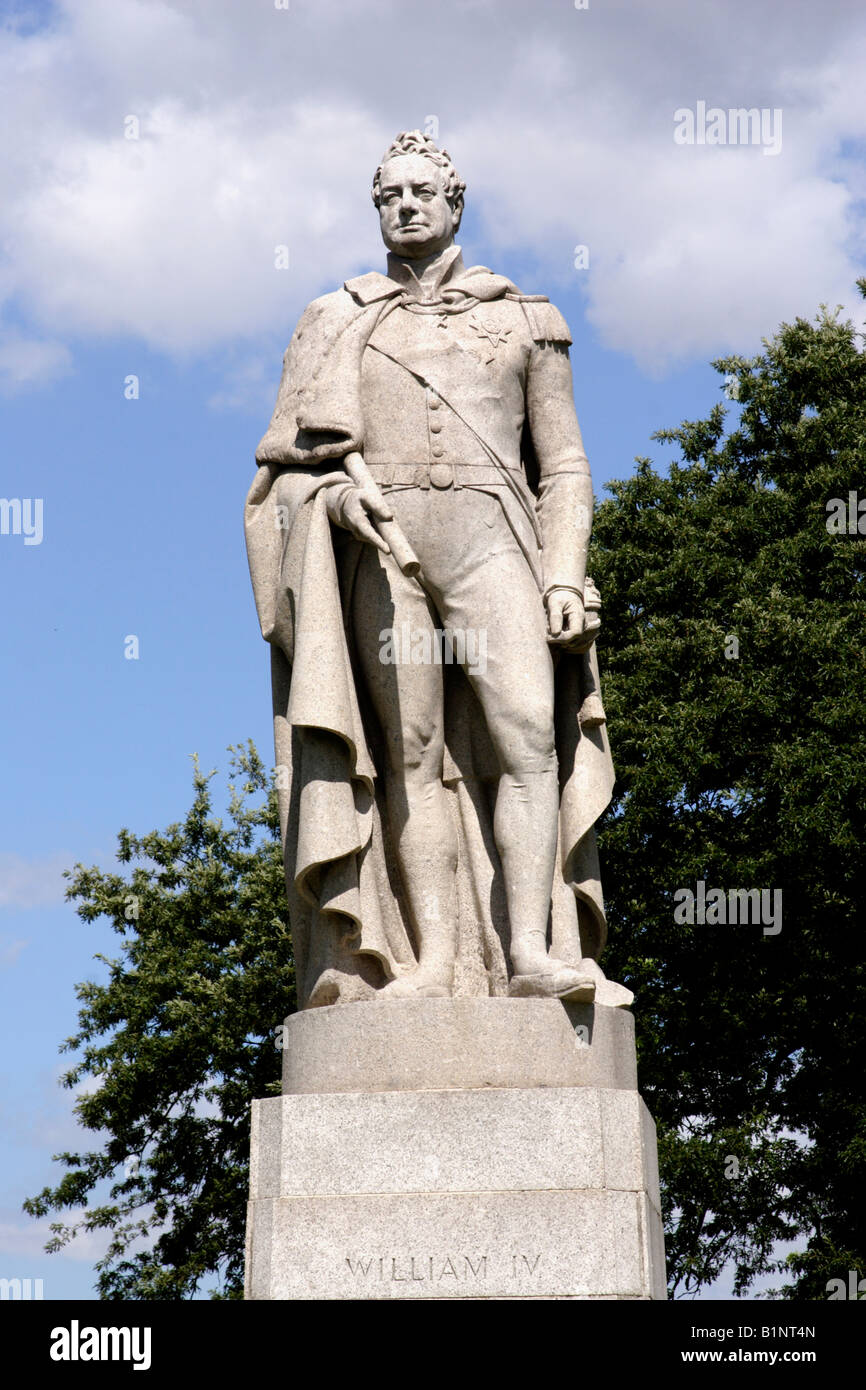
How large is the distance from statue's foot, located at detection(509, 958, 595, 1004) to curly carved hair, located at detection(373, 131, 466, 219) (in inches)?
166

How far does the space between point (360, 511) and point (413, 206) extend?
1885mm

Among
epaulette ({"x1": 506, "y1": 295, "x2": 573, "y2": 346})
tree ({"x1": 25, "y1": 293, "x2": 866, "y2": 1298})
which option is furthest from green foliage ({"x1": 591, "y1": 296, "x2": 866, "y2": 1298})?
epaulette ({"x1": 506, "y1": 295, "x2": 573, "y2": 346})

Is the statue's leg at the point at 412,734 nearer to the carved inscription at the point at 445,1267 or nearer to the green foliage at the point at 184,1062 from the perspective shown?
the carved inscription at the point at 445,1267

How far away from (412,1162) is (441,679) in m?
2.43

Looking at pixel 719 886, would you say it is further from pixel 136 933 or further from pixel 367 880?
pixel 367 880

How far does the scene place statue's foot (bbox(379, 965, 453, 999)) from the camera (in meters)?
8.77

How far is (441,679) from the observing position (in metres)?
9.30

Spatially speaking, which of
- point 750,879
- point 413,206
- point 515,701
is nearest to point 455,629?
point 515,701

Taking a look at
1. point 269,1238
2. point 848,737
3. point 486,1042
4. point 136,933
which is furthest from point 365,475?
point 136,933

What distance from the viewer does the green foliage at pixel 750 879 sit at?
2184 cm

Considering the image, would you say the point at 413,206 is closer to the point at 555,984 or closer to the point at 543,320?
the point at 543,320

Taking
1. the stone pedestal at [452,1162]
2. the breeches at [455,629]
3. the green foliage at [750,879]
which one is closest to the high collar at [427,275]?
the breeches at [455,629]

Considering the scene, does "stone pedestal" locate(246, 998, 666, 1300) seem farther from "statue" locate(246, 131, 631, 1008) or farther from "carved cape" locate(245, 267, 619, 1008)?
"carved cape" locate(245, 267, 619, 1008)
